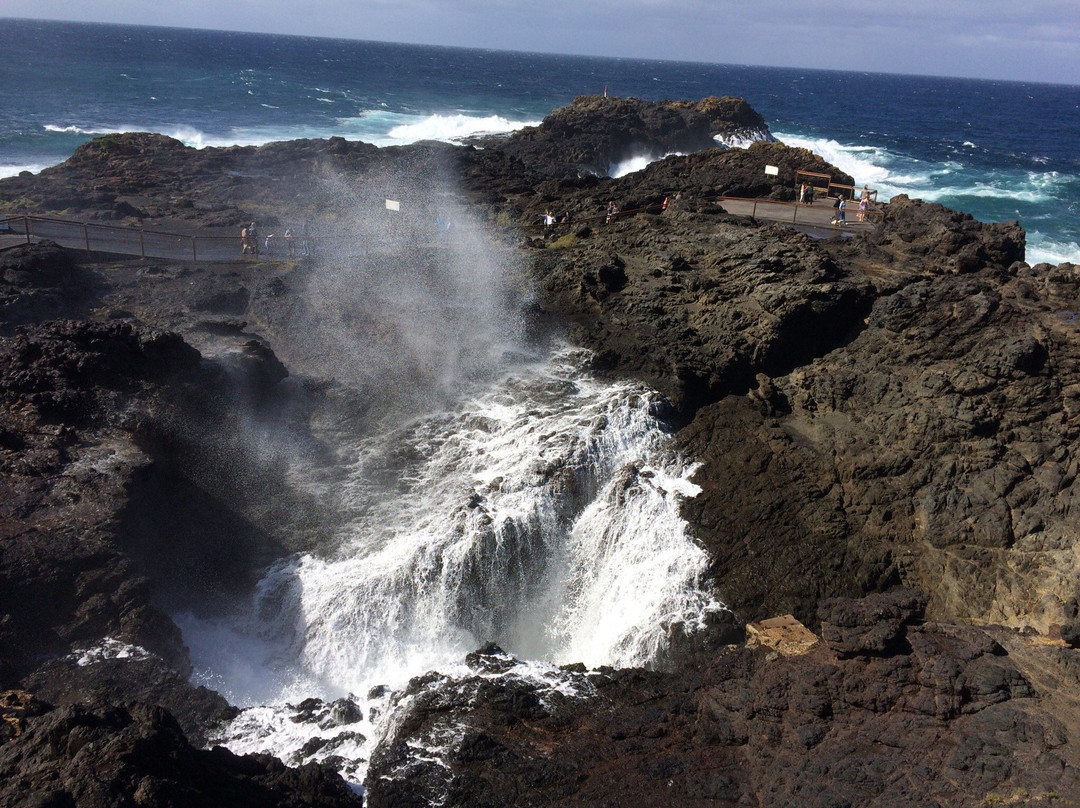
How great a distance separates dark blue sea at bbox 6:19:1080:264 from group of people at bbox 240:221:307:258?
23.0 metres

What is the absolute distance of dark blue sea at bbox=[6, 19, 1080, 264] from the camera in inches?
1772

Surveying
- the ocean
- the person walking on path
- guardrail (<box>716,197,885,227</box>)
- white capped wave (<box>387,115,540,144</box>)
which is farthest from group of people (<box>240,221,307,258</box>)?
white capped wave (<box>387,115,540,144</box>)

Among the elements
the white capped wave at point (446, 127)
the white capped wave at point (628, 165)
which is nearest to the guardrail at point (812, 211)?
the white capped wave at point (628, 165)

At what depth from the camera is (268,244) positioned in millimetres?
22625

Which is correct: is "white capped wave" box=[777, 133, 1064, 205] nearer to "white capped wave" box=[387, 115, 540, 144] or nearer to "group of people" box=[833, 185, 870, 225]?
"group of people" box=[833, 185, 870, 225]

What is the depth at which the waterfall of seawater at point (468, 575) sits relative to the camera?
36.5ft

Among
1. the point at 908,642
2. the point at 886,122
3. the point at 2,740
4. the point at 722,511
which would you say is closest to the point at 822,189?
the point at 722,511

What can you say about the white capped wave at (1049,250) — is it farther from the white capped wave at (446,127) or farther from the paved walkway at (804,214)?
the white capped wave at (446,127)

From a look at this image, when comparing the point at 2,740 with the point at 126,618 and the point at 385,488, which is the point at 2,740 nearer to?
the point at 126,618

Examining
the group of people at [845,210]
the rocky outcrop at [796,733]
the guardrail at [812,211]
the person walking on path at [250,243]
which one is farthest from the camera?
the guardrail at [812,211]

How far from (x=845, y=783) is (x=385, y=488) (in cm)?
916

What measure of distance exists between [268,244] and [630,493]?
14928 millimetres

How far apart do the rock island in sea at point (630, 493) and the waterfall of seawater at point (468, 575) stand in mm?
288

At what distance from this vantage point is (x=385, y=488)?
13.8 metres
